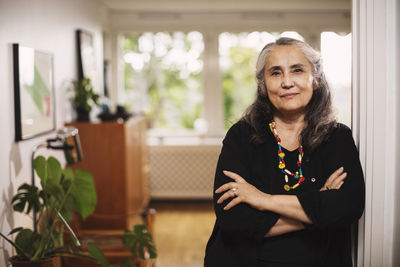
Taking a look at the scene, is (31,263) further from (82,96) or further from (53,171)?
(82,96)

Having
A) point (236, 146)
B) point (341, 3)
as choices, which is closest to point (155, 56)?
point (341, 3)

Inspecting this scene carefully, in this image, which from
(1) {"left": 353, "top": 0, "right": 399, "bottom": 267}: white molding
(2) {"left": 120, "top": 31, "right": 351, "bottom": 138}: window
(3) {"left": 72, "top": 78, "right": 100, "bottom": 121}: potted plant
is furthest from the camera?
(2) {"left": 120, "top": 31, "right": 351, "bottom": 138}: window

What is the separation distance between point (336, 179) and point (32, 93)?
225cm

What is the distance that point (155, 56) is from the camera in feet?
20.2

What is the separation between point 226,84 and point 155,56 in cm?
105

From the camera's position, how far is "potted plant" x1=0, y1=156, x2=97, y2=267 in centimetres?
220

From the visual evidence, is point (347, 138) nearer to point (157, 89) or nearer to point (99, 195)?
point (99, 195)

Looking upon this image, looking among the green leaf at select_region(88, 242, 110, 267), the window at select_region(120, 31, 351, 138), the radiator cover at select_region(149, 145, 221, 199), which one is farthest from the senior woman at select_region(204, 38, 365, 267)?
the window at select_region(120, 31, 351, 138)

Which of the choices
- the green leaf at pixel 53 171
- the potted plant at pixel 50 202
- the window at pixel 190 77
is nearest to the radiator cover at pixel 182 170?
the window at pixel 190 77

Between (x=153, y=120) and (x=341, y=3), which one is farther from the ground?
(x=341, y=3)

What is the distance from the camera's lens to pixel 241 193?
143 centimetres

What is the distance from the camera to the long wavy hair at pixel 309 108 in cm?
147

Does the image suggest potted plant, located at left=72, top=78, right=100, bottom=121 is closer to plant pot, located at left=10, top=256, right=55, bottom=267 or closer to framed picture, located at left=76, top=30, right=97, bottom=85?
framed picture, located at left=76, top=30, right=97, bottom=85

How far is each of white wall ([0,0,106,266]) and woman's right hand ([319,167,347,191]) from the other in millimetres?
1874
